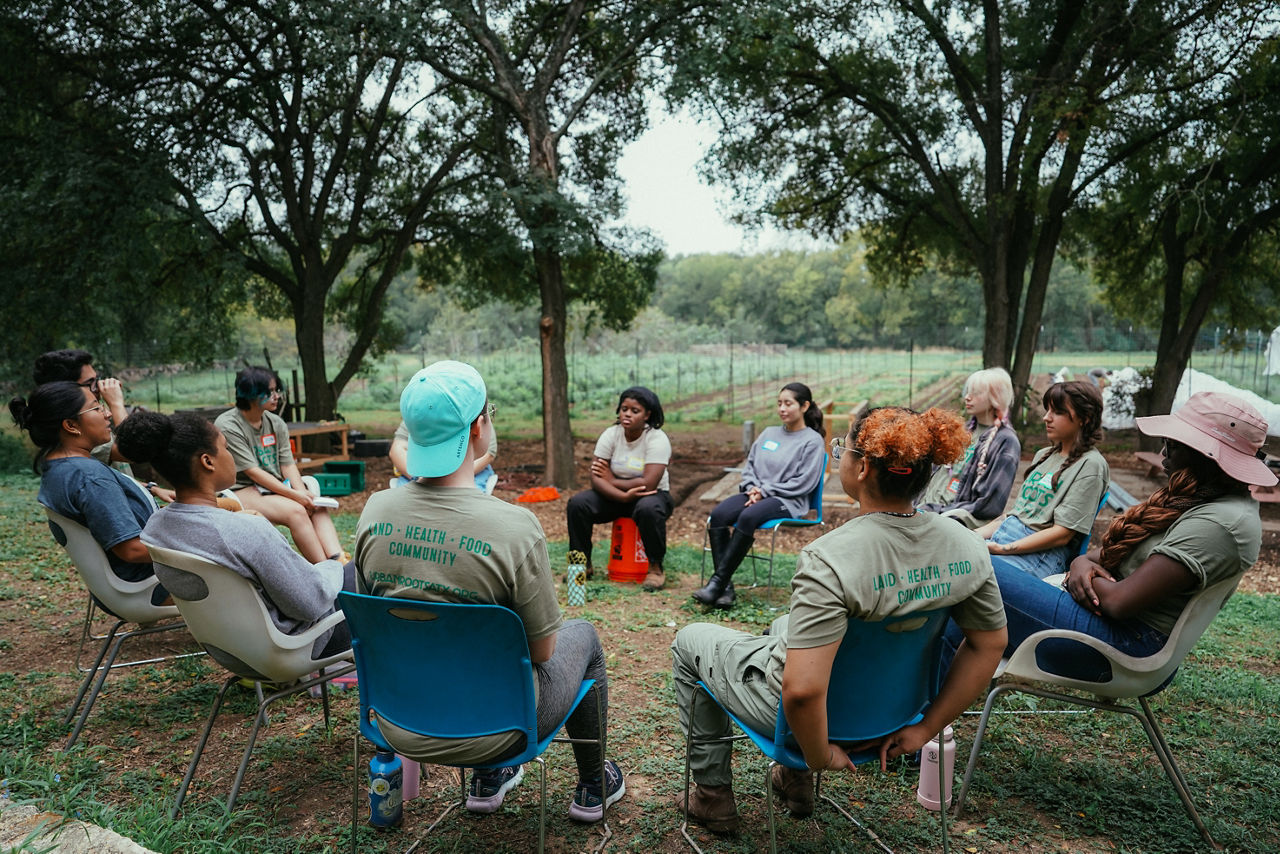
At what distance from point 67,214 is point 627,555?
748cm

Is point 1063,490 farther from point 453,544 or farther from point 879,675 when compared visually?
point 453,544

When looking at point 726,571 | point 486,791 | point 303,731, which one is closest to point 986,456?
point 726,571

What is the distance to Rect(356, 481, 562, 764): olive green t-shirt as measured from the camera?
78.0 inches

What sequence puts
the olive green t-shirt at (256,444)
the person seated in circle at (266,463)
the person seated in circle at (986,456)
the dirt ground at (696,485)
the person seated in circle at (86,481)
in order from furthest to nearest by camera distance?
the dirt ground at (696,485) < the olive green t-shirt at (256,444) < the person seated in circle at (266,463) < the person seated in circle at (986,456) < the person seated in circle at (86,481)

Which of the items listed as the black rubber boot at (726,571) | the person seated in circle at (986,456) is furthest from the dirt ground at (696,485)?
the person seated in circle at (986,456)

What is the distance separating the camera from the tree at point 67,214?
8.61 m

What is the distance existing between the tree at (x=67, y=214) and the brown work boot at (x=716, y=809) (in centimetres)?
898

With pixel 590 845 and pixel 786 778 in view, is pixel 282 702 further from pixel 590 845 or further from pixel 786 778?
pixel 786 778

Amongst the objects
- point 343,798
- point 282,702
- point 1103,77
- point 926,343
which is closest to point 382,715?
point 343,798

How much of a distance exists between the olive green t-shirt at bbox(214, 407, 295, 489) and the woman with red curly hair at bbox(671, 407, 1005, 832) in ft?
10.5

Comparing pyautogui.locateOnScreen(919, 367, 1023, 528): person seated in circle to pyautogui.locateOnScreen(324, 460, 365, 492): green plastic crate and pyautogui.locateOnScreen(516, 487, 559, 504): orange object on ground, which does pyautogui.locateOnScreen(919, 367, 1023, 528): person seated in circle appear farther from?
pyautogui.locateOnScreen(324, 460, 365, 492): green plastic crate

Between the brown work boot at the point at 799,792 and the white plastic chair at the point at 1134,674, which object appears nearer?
the white plastic chair at the point at 1134,674

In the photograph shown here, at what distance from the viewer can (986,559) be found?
2039mm

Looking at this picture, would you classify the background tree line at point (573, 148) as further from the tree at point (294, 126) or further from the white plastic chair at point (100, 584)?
the white plastic chair at point (100, 584)
